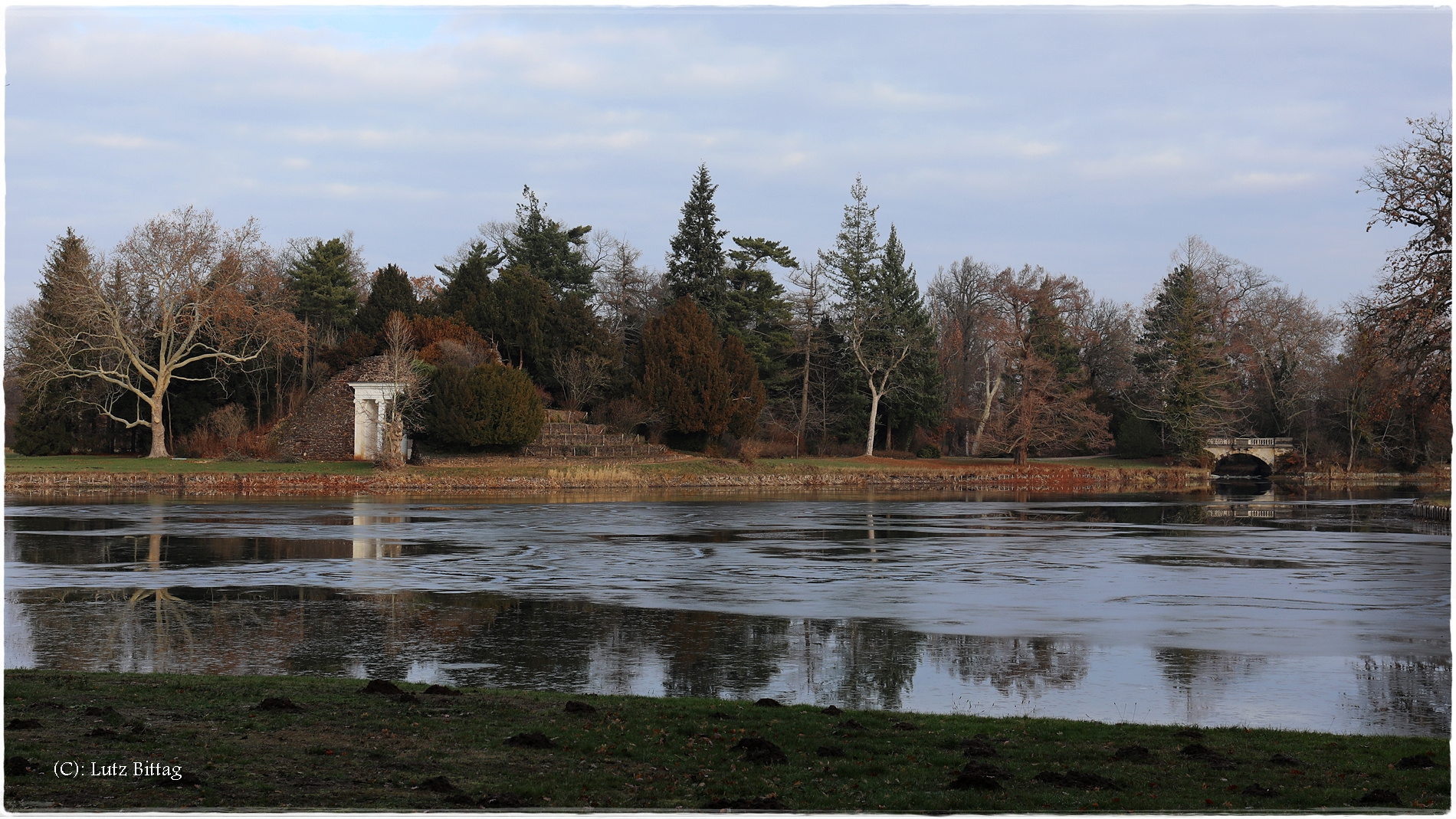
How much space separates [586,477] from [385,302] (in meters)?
20.5

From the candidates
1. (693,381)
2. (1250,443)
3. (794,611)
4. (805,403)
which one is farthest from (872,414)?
(794,611)

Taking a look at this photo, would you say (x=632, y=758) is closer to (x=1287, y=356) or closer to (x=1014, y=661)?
(x=1014, y=661)

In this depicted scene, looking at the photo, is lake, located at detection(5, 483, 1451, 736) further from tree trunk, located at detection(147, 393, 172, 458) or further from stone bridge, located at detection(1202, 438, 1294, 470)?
stone bridge, located at detection(1202, 438, 1294, 470)

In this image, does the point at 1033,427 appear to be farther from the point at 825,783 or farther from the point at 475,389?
the point at 825,783

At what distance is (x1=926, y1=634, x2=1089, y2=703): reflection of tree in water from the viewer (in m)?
10.7

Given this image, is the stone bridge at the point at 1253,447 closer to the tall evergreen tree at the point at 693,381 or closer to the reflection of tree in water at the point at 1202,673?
the tall evergreen tree at the point at 693,381

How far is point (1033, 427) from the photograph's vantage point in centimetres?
6344

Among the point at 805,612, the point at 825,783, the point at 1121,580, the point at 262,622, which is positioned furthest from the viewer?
the point at 1121,580

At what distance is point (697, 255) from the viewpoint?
69062 mm

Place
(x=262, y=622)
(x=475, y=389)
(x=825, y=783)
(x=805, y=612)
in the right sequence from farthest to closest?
(x=475, y=389)
(x=805, y=612)
(x=262, y=622)
(x=825, y=783)

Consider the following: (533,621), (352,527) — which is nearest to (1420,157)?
(533,621)

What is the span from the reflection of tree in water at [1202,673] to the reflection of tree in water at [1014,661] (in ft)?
2.64

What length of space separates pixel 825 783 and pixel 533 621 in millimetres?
7620

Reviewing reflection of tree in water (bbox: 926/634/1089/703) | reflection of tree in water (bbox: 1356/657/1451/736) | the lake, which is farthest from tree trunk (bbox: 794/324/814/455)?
reflection of tree in water (bbox: 1356/657/1451/736)
